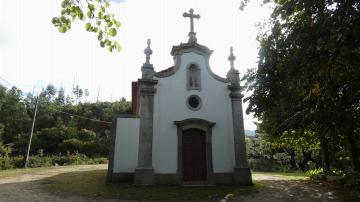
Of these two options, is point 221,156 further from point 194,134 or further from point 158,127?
point 158,127

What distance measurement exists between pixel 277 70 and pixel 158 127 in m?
6.94

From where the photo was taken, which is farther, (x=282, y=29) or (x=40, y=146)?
(x=40, y=146)

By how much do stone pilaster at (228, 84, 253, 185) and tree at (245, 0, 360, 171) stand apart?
2.57m

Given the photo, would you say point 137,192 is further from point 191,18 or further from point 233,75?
point 191,18

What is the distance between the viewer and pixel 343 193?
1070 cm

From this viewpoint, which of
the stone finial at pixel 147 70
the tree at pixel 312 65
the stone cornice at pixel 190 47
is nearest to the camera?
the tree at pixel 312 65

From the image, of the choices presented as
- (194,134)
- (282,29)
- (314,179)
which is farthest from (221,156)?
(282,29)

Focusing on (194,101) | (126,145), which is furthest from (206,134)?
(126,145)

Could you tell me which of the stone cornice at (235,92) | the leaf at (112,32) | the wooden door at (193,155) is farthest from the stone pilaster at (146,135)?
the leaf at (112,32)

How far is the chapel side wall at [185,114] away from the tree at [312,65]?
10.6 feet

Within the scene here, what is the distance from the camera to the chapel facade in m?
14.2

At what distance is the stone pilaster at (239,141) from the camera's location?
14320mm

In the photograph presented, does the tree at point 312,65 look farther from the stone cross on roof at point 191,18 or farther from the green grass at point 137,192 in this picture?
the stone cross on roof at point 191,18

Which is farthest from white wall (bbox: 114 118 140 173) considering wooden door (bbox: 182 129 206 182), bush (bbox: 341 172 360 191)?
bush (bbox: 341 172 360 191)
